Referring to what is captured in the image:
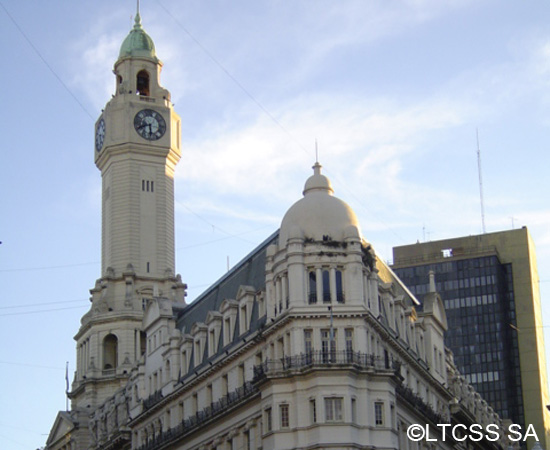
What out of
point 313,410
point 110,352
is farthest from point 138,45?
point 313,410

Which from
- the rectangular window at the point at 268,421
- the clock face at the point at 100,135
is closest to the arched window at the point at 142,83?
the clock face at the point at 100,135

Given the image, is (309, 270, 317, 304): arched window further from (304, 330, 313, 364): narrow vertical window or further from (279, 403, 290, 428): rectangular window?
(279, 403, 290, 428): rectangular window

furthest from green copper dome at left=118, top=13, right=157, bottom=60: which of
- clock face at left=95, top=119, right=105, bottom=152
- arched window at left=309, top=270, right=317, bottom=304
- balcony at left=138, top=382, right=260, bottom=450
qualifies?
arched window at left=309, top=270, right=317, bottom=304

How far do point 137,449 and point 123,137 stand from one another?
1951 inches

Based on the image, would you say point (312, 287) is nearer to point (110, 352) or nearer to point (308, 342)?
point (308, 342)

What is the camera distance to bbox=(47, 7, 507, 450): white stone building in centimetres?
9312

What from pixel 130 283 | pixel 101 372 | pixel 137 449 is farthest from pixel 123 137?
pixel 137 449

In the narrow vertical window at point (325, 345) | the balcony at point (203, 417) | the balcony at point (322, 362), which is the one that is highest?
the narrow vertical window at point (325, 345)

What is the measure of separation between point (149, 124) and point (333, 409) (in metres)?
77.0

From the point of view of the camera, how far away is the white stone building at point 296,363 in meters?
93.1

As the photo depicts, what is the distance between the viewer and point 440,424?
113 m

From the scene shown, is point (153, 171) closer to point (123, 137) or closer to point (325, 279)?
point (123, 137)

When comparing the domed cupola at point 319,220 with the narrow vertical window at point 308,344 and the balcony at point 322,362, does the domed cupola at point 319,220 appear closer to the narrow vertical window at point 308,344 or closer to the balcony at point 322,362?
the narrow vertical window at point 308,344

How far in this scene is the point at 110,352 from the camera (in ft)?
516
